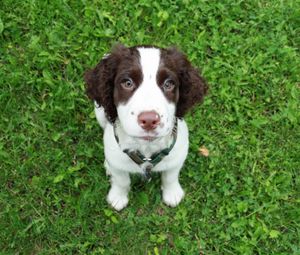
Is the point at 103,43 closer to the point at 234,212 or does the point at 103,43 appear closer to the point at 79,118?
the point at 79,118

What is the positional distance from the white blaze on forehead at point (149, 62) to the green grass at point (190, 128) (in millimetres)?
1513

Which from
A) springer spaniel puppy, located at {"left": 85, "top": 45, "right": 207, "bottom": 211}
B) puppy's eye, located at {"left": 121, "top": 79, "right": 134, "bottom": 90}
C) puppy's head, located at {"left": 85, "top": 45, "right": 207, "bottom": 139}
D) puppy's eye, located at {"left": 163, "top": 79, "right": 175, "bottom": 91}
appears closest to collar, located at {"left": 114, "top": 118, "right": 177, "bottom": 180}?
springer spaniel puppy, located at {"left": 85, "top": 45, "right": 207, "bottom": 211}

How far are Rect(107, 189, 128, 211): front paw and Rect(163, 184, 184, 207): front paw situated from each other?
329mm

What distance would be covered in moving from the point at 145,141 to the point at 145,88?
1.83 feet

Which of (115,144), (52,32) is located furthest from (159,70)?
(52,32)

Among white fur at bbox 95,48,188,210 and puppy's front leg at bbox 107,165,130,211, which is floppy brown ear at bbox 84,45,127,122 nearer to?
white fur at bbox 95,48,188,210

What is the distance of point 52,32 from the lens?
200 inches

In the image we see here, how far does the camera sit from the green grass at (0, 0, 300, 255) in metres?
4.36

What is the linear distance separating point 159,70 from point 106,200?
1595 mm

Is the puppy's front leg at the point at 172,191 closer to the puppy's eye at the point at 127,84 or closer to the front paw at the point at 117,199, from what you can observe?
the front paw at the point at 117,199

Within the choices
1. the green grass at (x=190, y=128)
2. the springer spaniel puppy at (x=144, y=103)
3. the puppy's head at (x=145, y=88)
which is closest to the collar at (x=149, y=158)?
the springer spaniel puppy at (x=144, y=103)

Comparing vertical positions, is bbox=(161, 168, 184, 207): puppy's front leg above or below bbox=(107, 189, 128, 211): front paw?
above

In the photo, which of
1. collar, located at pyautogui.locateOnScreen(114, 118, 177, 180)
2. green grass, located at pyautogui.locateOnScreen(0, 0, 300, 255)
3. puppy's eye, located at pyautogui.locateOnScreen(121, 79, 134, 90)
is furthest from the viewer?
green grass, located at pyautogui.locateOnScreen(0, 0, 300, 255)

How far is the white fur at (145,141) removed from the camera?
10.3 feet
